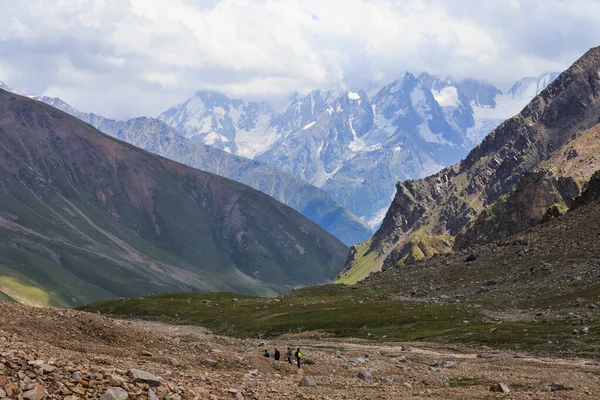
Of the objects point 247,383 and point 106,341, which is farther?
point 106,341

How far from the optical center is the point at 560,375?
5053 cm

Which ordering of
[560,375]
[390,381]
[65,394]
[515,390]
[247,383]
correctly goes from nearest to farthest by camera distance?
[65,394], [247,383], [515,390], [390,381], [560,375]

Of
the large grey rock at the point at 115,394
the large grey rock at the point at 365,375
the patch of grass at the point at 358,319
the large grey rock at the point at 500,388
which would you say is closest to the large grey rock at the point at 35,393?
the large grey rock at the point at 115,394

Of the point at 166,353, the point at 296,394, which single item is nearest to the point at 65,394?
the point at 296,394

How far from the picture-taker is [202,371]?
4091 cm

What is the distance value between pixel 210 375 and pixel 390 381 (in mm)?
13869

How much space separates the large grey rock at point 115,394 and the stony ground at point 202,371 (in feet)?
0.12

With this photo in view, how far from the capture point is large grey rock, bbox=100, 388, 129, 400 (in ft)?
79.9

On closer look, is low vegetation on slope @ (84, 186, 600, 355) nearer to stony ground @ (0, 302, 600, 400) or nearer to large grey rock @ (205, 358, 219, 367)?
stony ground @ (0, 302, 600, 400)

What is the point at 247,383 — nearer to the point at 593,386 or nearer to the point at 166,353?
Result: the point at 166,353

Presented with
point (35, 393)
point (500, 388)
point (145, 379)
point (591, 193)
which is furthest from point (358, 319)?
point (591, 193)

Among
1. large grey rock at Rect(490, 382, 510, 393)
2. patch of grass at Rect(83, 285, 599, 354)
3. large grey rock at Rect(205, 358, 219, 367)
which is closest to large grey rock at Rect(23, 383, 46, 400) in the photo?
large grey rock at Rect(205, 358, 219, 367)

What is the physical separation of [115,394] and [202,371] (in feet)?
54.9

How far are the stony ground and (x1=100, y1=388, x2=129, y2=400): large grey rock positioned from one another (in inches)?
1.4
